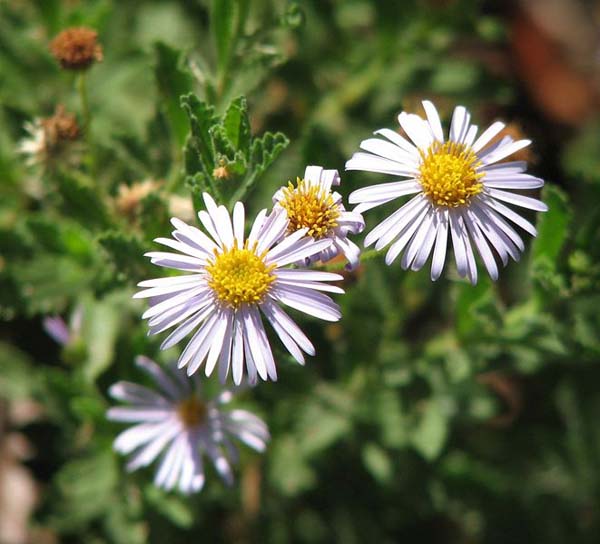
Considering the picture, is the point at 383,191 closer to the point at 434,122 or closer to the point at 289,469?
the point at 434,122

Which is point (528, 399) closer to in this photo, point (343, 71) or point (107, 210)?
point (343, 71)

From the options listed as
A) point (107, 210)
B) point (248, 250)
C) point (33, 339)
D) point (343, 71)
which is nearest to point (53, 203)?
point (107, 210)

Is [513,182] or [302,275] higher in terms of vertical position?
[513,182]

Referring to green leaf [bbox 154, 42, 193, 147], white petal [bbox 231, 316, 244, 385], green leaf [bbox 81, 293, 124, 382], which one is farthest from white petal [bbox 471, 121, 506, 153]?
green leaf [bbox 81, 293, 124, 382]

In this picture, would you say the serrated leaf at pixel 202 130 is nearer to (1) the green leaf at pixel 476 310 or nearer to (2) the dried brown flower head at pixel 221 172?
(2) the dried brown flower head at pixel 221 172

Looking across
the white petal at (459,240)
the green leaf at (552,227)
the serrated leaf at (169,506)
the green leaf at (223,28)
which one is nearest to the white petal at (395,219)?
the white petal at (459,240)

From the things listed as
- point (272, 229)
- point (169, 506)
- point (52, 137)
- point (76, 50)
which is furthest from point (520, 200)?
point (169, 506)

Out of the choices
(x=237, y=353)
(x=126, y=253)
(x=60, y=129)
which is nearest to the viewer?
(x=237, y=353)

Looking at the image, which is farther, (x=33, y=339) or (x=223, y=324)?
(x=33, y=339)
